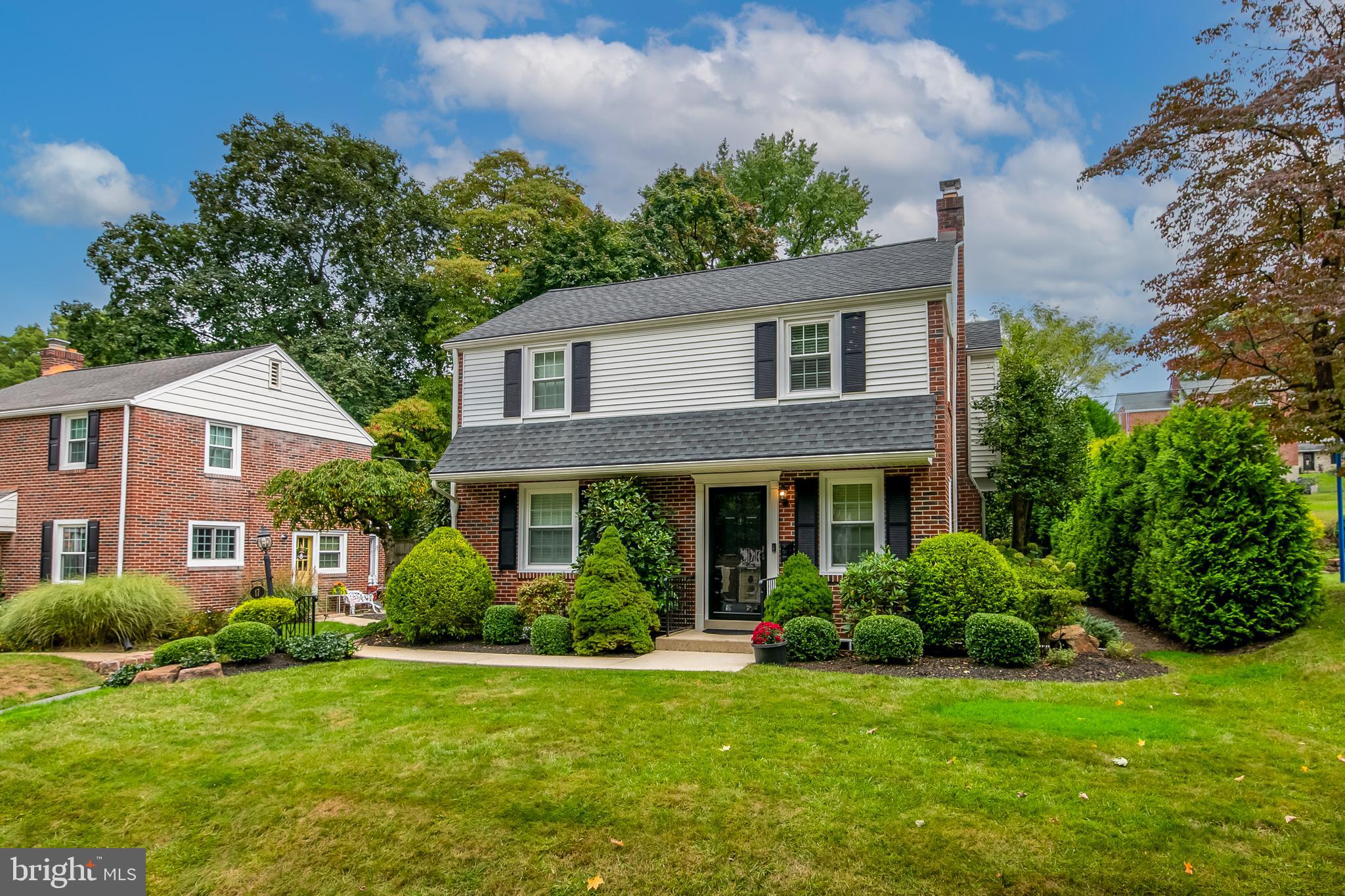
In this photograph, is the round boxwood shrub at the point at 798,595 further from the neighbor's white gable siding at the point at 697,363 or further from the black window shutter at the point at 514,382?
the black window shutter at the point at 514,382

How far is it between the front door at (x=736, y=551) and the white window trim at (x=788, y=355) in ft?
5.36

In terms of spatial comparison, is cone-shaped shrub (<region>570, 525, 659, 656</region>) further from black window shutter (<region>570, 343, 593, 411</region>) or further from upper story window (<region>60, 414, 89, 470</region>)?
upper story window (<region>60, 414, 89, 470</region>)

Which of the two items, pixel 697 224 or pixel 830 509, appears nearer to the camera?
pixel 830 509

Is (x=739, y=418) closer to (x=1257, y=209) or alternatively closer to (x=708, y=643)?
(x=708, y=643)

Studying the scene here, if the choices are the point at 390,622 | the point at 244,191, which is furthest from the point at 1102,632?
the point at 244,191

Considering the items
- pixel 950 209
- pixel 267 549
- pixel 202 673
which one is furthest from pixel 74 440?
pixel 950 209

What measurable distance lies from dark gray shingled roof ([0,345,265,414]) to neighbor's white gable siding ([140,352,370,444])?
0.35 metres

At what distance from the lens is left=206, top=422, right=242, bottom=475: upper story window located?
1836 centimetres

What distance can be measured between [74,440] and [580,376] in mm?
12529

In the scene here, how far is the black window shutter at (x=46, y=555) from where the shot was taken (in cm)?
1744

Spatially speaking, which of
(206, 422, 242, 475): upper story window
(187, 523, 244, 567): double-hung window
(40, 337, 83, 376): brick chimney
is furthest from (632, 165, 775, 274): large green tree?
(40, 337, 83, 376): brick chimney

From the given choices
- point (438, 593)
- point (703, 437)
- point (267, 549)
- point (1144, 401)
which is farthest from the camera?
point (1144, 401)

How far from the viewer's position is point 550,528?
13.5 meters

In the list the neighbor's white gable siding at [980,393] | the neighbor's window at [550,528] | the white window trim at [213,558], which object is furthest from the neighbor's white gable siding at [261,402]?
the neighbor's white gable siding at [980,393]
